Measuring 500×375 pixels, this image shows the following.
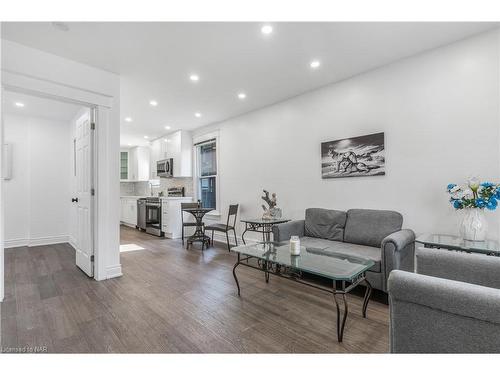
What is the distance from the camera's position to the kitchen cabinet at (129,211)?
7.19m

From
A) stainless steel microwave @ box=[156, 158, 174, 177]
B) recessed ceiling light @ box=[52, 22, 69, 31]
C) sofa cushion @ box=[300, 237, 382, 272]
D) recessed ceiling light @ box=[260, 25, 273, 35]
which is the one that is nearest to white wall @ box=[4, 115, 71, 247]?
stainless steel microwave @ box=[156, 158, 174, 177]

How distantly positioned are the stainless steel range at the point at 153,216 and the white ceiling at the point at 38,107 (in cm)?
253

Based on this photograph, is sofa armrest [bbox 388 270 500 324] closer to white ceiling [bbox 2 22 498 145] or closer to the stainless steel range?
white ceiling [bbox 2 22 498 145]

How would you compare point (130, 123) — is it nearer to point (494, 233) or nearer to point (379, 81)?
point (379, 81)

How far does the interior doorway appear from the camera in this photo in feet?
15.0

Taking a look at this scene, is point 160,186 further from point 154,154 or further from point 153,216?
point 153,216

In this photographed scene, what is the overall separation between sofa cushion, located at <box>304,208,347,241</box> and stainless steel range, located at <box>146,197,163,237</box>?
157 inches

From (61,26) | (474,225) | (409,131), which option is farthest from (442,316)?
(61,26)

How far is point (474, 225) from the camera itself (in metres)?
2.23

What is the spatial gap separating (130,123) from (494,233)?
6.25 metres

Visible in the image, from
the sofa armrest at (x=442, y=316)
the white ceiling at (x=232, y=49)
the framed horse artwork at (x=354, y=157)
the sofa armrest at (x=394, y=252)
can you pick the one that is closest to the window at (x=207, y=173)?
the white ceiling at (x=232, y=49)

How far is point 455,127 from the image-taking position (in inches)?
99.2

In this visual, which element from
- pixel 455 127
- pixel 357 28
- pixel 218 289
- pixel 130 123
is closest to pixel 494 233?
pixel 455 127

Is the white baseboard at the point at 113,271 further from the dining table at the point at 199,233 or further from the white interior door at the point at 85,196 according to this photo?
the dining table at the point at 199,233
